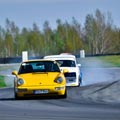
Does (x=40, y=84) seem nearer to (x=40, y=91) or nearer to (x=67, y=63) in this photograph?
(x=40, y=91)

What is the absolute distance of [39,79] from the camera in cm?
2123

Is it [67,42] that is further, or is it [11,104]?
[67,42]

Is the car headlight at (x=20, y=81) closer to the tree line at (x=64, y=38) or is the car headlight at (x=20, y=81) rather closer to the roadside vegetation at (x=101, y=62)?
the roadside vegetation at (x=101, y=62)

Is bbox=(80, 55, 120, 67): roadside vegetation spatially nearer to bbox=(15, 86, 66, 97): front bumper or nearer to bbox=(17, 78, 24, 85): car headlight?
bbox=(17, 78, 24, 85): car headlight

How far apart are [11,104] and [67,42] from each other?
119 m

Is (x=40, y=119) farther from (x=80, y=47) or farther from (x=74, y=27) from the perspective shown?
(x=74, y=27)

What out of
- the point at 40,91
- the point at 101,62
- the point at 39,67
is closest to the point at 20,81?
the point at 40,91

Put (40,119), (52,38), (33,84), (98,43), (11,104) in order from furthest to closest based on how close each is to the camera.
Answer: (52,38)
(98,43)
(33,84)
(11,104)
(40,119)

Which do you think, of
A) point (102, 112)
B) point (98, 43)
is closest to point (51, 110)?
point (102, 112)

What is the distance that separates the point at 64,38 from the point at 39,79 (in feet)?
396

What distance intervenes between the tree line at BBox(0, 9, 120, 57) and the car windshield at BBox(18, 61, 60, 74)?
342 ft

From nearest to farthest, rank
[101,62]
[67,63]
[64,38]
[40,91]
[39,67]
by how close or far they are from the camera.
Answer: [40,91] → [39,67] → [67,63] → [101,62] → [64,38]

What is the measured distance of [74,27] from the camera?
146m

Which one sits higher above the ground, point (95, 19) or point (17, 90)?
point (95, 19)
